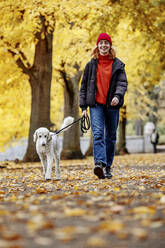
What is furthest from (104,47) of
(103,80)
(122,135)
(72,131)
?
(122,135)

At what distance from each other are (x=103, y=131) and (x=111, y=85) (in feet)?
2.54

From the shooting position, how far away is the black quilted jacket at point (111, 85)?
693 centimetres

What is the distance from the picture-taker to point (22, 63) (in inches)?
558

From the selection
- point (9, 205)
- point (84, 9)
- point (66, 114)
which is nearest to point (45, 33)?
point (84, 9)

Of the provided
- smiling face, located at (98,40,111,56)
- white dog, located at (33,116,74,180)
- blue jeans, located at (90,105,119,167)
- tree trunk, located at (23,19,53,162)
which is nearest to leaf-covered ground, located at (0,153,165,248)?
blue jeans, located at (90,105,119,167)

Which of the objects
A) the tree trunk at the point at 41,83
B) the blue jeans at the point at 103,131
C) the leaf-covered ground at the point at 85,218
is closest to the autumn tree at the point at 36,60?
the tree trunk at the point at 41,83

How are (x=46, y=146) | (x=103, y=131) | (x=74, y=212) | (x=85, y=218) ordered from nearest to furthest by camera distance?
(x=85, y=218) → (x=74, y=212) → (x=103, y=131) → (x=46, y=146)

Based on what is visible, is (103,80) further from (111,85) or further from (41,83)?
(41,83)

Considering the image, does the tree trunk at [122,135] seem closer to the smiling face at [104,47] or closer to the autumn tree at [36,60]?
the autumn tree at [36,60]

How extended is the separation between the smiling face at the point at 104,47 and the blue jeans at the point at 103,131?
34.9 inches

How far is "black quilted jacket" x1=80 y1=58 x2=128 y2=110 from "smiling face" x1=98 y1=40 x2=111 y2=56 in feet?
0.60

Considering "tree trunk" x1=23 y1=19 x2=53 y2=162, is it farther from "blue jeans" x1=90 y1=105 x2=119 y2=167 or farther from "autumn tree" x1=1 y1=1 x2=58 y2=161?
"blue jeans" x1=90 y1=105 x2=119 y2=167

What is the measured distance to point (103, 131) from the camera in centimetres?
696

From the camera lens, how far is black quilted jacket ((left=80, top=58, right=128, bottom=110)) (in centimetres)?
693
